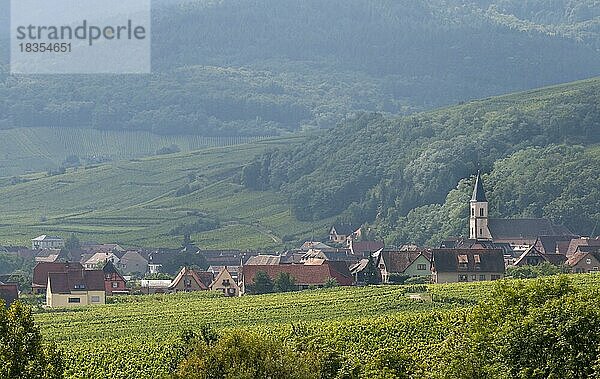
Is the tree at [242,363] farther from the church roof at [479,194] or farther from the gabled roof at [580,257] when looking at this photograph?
the church roof at [479,194]

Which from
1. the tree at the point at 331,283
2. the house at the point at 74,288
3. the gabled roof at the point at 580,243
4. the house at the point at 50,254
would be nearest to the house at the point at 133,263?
the house at the point at 50,254

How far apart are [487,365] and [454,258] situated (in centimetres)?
6020

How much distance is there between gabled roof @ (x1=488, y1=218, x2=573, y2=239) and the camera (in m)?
151

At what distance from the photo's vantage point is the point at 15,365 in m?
32.0

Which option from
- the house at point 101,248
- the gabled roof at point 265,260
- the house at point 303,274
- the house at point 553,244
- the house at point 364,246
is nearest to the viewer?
the house at point 303,274

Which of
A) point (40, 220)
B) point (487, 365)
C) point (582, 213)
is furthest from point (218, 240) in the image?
point (487, 365)

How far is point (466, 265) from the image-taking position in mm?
96125

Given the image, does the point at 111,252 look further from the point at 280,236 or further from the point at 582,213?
the point at 582,213

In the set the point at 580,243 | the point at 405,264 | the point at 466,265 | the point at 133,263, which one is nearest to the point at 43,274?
the point at 405,264

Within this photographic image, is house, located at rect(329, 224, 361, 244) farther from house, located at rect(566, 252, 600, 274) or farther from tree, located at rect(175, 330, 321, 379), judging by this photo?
tree, located at rect(175, 330, 321, 379)

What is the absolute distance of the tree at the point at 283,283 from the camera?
89875 mm

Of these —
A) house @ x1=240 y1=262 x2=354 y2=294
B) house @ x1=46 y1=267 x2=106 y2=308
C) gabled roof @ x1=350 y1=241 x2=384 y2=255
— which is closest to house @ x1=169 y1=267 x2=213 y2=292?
house @ x1=240 y1=262 x2=354 y2=294

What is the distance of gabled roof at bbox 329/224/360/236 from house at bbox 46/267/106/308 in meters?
92.1

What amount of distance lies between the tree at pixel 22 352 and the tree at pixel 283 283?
187ft
